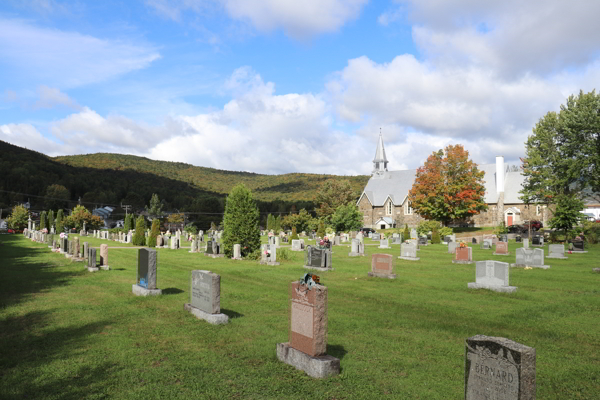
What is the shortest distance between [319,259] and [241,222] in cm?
603

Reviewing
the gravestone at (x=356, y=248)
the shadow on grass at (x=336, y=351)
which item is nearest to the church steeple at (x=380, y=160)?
the gravestone at (x=356, y=248)

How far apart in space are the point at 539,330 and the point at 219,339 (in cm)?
647

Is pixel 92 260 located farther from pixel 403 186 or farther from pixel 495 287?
pixel 403 186

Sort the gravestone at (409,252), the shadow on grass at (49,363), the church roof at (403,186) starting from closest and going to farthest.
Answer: the shadow on grass at (49,363)
the gravestone at (409,252)
the church roof at (403,186)

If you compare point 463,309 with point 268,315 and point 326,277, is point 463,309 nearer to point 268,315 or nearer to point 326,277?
point 268,315

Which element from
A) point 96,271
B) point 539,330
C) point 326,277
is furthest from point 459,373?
point 96,271

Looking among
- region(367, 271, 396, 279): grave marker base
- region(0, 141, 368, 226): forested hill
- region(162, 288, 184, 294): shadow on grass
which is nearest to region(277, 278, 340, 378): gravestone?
region(162, 288, 184, 294): shadow on grass

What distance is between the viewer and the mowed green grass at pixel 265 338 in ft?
18.5

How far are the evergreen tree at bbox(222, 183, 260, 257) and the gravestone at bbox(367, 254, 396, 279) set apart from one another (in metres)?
8.71

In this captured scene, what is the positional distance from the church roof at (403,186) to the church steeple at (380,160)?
1.35 meters

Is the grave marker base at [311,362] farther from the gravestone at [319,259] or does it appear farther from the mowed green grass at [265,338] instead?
the gravestone at [319,259]

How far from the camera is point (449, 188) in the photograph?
166ft

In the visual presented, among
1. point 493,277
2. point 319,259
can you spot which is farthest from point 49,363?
point 319,259

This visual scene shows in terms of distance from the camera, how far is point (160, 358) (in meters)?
6.75
